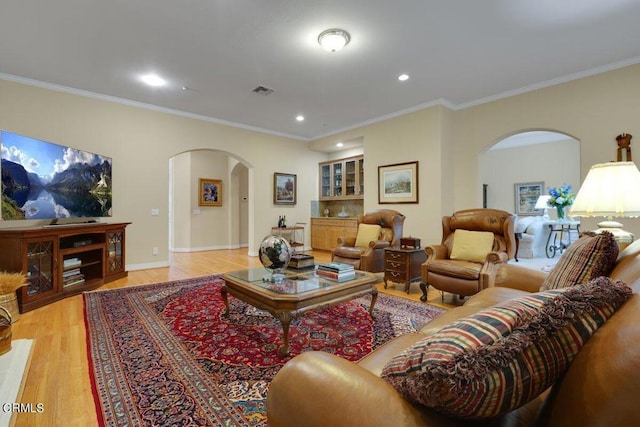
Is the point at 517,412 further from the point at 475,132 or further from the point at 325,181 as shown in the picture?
the point at 325,181

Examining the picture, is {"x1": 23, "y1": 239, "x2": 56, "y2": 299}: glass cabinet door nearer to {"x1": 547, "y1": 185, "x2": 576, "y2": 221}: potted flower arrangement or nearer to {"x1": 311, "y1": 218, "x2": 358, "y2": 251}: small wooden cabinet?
{"x1": 311, "y1": 218, "x2": 358, "y2": 251}: small wooden cabinet

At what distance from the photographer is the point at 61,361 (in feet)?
6.38

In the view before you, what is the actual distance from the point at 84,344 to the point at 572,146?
9.79 metres

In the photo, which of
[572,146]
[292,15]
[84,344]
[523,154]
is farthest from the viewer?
[523,154]

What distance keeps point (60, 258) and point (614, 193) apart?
5208mm

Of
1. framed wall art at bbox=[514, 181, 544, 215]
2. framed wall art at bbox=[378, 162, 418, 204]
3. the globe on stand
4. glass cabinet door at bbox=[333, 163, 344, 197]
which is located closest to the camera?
the globe on stand

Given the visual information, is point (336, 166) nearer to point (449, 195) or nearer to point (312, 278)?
point (449, 195)

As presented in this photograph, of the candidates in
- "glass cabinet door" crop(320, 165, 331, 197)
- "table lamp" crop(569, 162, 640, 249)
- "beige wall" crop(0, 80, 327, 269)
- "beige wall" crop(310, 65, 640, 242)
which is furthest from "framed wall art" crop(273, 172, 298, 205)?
"table lamp" crop(569, 162, 640, 249)

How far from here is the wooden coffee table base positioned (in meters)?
1.98

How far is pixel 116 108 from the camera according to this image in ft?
15.2

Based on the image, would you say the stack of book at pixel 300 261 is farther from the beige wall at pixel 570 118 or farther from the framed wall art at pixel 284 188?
the framed wall art at pixel 284 188

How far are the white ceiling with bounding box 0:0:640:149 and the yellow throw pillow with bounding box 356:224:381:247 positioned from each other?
205cm

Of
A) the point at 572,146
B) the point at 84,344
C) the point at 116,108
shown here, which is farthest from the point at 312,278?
the point at 572,146

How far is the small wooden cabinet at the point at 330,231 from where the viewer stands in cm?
648
